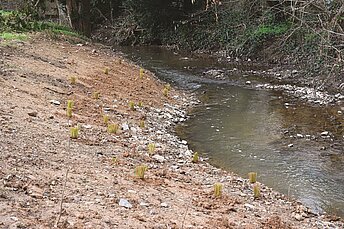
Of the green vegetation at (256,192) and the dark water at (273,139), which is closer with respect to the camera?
the green vegetation at (256,192)

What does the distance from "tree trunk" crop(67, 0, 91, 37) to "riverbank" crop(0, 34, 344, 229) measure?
8.74m

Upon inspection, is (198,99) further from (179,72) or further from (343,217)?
(343,217)

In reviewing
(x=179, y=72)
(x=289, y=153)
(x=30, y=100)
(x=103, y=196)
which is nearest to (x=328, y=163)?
(x=289, y=153)

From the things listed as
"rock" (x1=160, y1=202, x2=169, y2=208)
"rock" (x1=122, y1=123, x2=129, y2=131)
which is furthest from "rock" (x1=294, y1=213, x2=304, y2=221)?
"rock" (x1=122, y1=123, x2=129, y2=131)

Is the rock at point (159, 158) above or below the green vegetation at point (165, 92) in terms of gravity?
above

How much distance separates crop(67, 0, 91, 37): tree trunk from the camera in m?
20.0

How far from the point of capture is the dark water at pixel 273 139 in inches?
297

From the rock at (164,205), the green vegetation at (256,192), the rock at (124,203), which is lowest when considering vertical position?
the green vegetation at (256,192)

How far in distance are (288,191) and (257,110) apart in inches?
199

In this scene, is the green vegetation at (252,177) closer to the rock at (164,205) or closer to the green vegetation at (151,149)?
the green vegetation at (151,149)

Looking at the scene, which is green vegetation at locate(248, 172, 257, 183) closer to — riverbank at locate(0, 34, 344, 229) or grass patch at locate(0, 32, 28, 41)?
riverbank at locate(0, 34, 344, 229)

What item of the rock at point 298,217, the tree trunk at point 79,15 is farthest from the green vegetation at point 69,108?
the tree trunk at point 79,15

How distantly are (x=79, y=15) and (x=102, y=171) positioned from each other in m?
15.8

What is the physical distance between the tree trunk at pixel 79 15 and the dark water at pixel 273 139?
708cm
